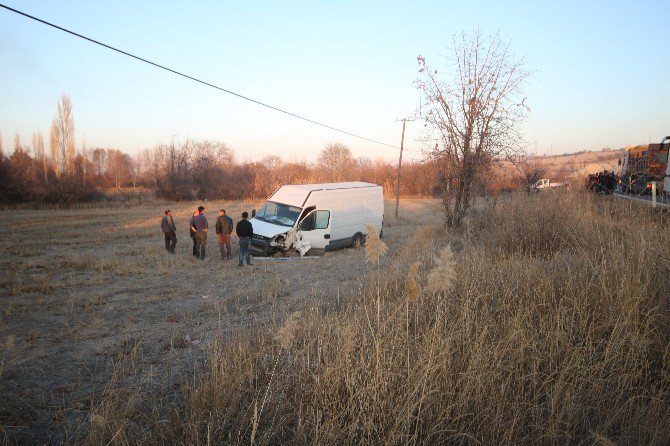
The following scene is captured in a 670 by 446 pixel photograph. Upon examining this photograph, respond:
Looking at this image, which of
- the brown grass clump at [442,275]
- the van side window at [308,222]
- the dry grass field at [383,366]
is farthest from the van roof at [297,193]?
the brown grass clump at [442,275]

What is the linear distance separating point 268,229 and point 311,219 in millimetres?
1567

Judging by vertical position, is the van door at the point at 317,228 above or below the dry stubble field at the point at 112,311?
above

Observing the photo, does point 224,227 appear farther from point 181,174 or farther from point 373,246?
point 181,174

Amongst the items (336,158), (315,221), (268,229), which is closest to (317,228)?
(315,221)

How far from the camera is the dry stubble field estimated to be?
3.88m

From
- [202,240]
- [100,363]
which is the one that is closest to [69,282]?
[202,240]

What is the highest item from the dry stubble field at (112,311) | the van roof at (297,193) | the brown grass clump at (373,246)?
the van roof at (297,193)

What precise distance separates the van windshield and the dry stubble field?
5.81 ft

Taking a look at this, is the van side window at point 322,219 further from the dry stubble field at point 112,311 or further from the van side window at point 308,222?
the dry stubble field at point 112,311

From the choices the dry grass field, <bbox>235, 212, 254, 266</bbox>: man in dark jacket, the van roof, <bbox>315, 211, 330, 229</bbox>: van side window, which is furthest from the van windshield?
the dry grass field

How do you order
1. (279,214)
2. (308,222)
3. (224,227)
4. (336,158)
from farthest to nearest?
(336,158) → (279,214) → (308,222) → (224,227)

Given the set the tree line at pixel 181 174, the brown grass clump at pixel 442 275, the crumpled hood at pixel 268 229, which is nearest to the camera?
the brown grass clump at pixel 442 275

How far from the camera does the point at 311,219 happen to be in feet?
46.4

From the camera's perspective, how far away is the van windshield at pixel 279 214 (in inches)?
551
